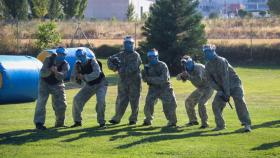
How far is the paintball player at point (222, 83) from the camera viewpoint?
13.7m

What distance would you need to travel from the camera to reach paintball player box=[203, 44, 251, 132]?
13.7m

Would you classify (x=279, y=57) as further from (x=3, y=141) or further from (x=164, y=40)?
(x=3, y=141)

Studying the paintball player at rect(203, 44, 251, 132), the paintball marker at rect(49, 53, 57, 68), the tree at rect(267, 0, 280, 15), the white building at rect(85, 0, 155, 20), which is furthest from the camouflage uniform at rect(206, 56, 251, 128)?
the white building at rect(85, 0, 155, 20)

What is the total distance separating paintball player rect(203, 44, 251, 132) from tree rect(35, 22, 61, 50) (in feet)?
79.5

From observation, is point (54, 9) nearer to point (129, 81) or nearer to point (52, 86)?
point (129, 81)

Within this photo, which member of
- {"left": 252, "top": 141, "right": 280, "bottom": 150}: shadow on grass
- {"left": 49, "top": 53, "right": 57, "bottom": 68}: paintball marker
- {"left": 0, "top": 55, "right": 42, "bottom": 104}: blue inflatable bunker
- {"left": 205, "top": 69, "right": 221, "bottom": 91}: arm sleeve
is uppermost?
{"left": 49, "top": 53, "right": 57, "bottom": 68}: paintball marker

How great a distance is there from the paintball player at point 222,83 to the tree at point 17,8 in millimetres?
48828

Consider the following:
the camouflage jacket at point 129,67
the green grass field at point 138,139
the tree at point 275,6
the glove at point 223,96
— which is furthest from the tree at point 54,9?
the glove at point 223,96

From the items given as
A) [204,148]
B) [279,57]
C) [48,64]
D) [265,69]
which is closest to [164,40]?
[265,69]

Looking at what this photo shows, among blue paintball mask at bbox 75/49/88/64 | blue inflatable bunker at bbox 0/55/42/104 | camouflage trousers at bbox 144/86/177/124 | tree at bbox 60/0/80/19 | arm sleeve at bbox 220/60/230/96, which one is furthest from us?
tree at bbox 60/0/80/19

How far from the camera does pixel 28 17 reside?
66.2 meters

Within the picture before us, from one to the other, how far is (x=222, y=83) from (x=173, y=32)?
19850 mm

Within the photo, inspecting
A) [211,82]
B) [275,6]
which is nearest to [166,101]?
[211,82]

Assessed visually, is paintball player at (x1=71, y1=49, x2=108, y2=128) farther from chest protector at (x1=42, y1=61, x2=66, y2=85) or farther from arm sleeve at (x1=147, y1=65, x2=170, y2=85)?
arm sleeve at (x1=147, y1=65, x2=170, y2=85)
